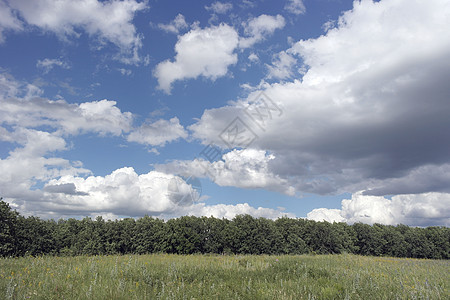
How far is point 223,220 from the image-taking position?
144 feet

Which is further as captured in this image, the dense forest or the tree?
the dense forest

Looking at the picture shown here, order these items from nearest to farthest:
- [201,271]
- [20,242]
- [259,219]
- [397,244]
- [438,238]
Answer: [201,271] → [20,242] → [259,219] → [397,244] → [438,238]

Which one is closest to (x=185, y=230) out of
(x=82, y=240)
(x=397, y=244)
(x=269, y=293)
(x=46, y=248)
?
(x=82, y=240)

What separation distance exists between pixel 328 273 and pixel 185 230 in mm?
33530

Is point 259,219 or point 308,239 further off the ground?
point 259,219

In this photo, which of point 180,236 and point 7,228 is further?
point 180,236

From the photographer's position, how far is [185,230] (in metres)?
40.3

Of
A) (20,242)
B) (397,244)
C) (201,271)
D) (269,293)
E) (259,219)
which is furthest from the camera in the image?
(397,244)

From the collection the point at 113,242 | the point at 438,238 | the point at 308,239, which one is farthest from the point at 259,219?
the point at 438,238

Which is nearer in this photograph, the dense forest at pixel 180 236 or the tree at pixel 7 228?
the tree at pixel 7 228

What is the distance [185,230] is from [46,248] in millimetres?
21207

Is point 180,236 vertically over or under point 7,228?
under

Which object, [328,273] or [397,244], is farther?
[397,244]

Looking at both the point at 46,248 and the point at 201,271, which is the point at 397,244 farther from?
the point at 46,248
